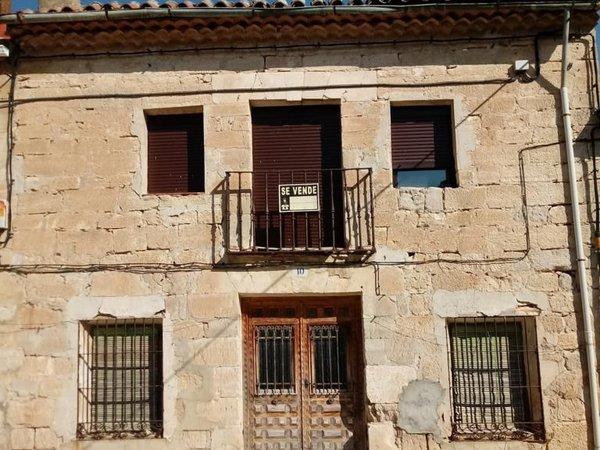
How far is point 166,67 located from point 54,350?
10.5 feet

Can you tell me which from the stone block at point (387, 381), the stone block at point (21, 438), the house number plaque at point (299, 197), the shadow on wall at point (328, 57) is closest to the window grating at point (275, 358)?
the stone block at point (387, 381)

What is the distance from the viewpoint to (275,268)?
6.91m

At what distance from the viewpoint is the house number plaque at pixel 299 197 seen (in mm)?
6941

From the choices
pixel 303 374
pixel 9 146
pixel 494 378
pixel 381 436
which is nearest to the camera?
pixel 381 436

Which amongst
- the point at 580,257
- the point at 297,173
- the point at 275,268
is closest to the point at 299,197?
the point at 297,173

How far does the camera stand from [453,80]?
7.17m

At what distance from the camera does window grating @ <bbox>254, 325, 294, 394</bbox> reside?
22.9ft

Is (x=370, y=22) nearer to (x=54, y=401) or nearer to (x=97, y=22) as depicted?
(x=97, y=22)

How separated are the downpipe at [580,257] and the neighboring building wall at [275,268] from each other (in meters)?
0.11

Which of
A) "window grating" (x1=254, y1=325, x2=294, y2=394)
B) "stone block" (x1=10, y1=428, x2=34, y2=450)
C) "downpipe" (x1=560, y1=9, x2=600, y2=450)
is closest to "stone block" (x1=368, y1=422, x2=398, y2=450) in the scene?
"window grating" (x1=254, y1=325, x2=294, y2=394)

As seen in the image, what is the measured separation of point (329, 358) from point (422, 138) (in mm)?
2556

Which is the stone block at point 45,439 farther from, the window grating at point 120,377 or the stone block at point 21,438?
the window grating at point 120,377

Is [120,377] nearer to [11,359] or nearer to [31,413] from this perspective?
[31,413]

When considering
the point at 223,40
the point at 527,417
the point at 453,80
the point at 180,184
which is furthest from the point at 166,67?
the point at 527,417
